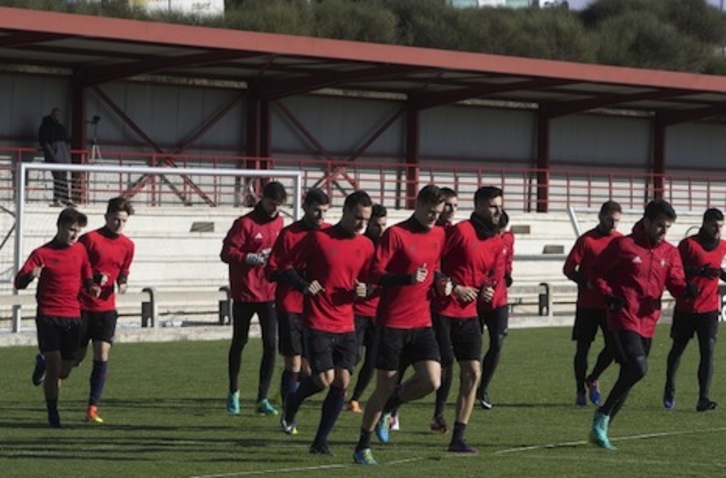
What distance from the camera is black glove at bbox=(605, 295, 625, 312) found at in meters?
13.9

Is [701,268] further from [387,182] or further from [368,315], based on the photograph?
[387,182]

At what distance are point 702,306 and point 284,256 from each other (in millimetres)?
5354

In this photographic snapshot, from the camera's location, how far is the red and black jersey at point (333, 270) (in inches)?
513

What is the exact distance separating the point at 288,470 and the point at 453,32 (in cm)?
5542

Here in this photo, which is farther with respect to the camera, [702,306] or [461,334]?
[702,306]

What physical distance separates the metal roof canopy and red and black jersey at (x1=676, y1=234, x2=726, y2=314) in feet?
56.9

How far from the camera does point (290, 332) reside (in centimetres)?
1516

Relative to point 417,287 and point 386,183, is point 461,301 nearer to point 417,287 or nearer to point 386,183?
point 417,287

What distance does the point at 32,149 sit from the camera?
115 feet

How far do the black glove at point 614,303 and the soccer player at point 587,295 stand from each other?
338cm

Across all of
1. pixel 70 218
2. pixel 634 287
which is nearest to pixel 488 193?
pixel 634 287

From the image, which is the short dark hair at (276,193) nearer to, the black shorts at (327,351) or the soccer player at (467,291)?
the soccer player at (467,291)

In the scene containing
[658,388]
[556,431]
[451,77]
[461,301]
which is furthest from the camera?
[451,77]

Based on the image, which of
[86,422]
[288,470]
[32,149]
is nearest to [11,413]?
[86,422]
